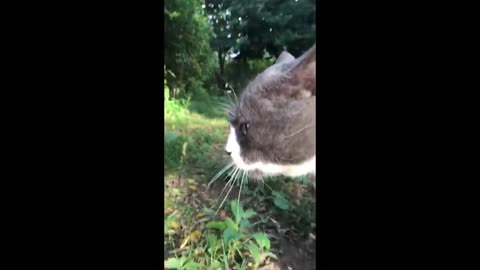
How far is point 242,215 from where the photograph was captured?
1497mm

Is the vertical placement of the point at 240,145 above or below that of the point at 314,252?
above

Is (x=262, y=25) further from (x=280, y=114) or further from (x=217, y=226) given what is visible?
(x=217, y=226)

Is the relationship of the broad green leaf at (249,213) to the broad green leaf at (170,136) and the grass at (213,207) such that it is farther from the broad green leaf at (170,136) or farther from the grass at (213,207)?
the broad green leaf at (170,136)

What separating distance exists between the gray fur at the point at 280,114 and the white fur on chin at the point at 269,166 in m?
0.01

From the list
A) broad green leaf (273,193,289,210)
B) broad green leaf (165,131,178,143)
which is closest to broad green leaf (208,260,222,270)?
broad green leaf (273,193,289,210)

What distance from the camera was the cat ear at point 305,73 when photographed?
145 centimetres

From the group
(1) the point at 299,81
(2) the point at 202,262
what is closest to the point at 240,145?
(1) the point at 299,81

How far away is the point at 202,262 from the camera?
4.81 ft

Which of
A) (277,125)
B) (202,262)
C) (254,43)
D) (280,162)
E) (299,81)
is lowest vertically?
(202,262)

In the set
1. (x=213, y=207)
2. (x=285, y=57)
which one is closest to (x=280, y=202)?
(x=213, y=207)

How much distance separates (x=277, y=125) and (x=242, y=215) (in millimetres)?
285

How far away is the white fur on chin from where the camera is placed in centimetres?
150

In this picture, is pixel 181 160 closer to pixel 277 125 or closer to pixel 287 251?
pixel 277 125

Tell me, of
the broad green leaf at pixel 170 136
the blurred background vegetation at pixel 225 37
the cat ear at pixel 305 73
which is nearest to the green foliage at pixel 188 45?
the blurred background vegetation at pixel 225 37
